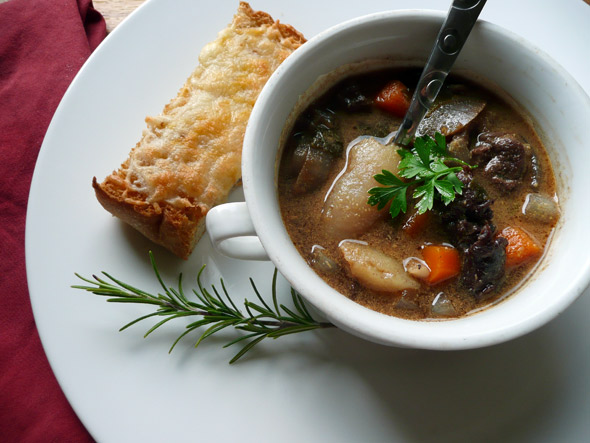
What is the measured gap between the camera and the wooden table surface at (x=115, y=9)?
117 inches

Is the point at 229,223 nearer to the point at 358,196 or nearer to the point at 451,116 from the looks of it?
the point at 358,196

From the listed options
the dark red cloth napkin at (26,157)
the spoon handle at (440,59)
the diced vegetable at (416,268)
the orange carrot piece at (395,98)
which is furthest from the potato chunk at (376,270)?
the dark red cloth napkin at (26,157)

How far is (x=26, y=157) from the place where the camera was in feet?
9.08

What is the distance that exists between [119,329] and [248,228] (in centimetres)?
76

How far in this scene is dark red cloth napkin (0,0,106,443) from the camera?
2.41m

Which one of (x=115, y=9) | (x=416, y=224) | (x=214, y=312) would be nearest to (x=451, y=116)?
(x=416, y=224)

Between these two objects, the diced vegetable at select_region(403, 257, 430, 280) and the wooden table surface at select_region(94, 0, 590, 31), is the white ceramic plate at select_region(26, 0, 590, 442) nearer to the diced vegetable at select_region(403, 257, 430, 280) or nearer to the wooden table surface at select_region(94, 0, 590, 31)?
the diced vegetable at select_region(403, 257, 430, 280)

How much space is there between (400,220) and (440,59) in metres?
0.57

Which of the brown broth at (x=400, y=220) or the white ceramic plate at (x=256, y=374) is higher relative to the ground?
the brown broth at (x=400, y=220)

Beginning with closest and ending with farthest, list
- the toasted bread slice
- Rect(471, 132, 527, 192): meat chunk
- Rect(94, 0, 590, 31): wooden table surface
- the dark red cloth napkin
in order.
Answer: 1. Rect(471, 132, 527, 192): meat chunk
2. the toasted bread slice
3. the dark red cloth napkin
4. Rect(94, 0, 590, 31): wooden table surface

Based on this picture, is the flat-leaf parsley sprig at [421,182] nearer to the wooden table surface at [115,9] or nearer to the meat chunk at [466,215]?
the meat chunk at [466,215]

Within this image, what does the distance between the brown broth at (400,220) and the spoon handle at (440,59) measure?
0.36ft

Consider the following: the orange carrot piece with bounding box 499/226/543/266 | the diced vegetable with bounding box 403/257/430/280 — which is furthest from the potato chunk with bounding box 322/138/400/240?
the orange carrot piece with bounding box 499/226/543/266

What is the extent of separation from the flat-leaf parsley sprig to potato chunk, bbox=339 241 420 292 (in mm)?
156
